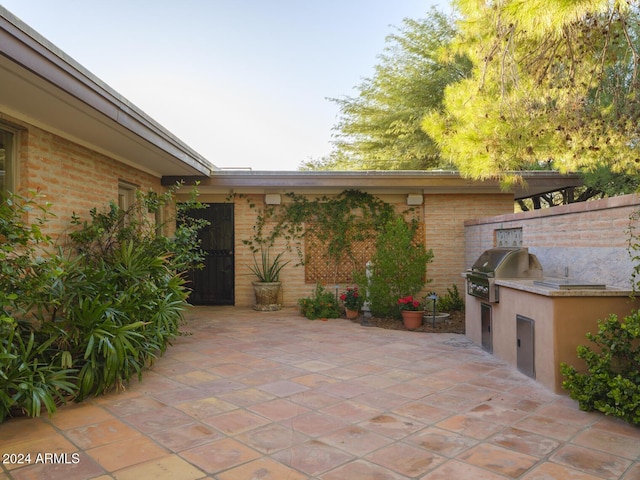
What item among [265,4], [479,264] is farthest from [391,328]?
[265,4]

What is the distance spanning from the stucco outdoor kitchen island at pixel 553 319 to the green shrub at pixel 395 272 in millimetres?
2636

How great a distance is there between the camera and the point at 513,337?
4.74 metres

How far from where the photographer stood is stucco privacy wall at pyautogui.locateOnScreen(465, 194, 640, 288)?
3.94 m

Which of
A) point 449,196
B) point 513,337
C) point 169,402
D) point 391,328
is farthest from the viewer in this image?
point 449,196

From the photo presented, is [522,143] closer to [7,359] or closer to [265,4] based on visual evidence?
[7,359]

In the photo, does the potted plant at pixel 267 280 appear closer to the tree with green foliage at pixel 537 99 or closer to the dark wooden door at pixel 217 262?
the dark wooden door at pixel 217 262

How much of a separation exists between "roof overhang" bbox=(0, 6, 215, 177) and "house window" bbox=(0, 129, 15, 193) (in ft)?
0.80

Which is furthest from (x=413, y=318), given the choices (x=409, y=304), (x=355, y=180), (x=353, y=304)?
(x=355, y=180)

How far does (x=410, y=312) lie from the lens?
23.3ft

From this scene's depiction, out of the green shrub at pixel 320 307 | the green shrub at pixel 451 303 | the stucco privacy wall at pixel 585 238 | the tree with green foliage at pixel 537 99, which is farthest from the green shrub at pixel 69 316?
the green shrub at pixel 451 303

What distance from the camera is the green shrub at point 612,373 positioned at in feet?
10.3

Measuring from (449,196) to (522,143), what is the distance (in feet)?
13.4

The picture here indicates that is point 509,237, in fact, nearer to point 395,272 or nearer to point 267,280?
point 395,272

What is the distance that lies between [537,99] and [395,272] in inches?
138
